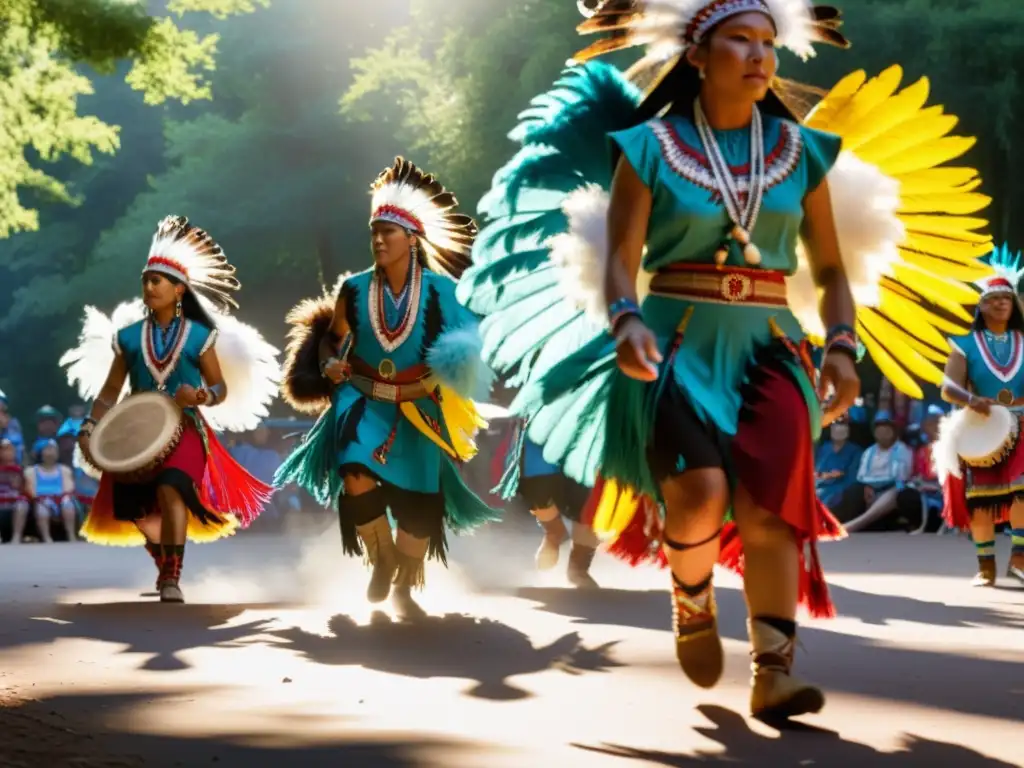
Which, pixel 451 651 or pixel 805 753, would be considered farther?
pixel 451 651

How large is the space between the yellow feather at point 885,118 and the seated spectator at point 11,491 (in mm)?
15884

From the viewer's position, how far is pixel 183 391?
36.3ft

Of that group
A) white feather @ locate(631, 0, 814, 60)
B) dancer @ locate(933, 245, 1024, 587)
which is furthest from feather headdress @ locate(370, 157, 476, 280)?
white feather @ locate(631, 0, 814, 60)

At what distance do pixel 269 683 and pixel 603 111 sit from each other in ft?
7.41

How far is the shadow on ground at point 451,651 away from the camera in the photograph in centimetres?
718

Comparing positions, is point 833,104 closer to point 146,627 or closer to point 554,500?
point 146,627

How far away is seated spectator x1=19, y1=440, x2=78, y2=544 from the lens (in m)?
21.4

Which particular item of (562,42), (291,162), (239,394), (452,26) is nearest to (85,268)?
(291,162)

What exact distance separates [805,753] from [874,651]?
9.65 feet

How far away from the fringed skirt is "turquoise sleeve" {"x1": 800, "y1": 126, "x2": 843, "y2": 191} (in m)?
5.68

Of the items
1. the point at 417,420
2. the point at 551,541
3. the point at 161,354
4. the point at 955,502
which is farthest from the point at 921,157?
the point at 551,541

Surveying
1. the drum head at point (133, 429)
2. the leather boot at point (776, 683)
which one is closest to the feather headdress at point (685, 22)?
the leather boot at point (776, 683)

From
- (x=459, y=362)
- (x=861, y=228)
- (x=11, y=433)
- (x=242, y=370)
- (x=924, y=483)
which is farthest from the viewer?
(x=11, y=433)

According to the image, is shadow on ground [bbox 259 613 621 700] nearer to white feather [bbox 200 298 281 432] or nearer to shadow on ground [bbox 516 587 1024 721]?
shadow on ground [bbox 516 587 1024 721]
